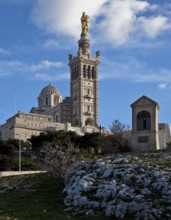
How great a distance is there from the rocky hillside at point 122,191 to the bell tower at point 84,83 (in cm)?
13009

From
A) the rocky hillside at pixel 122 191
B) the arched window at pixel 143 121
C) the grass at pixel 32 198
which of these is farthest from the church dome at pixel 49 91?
the rocky hillside at pixel 122 191

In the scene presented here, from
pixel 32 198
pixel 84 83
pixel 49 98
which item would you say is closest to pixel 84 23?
pixel 84 83

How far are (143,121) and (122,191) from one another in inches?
1643

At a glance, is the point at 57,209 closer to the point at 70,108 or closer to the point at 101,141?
the point at 101,141

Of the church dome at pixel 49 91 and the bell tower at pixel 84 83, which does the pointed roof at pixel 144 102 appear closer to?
the bell tower at pixel 84 83

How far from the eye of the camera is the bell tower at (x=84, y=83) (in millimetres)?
170500

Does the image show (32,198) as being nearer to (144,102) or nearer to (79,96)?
(144,102)

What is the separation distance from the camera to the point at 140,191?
3088 centimetres

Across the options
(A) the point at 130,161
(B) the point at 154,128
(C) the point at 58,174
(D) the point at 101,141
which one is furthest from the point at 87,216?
(D) the point at 101,141

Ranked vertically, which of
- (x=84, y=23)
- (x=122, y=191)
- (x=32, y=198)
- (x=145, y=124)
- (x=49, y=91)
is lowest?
(x=32, y=198)

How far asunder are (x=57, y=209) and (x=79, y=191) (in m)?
2.11

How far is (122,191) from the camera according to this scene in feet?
102

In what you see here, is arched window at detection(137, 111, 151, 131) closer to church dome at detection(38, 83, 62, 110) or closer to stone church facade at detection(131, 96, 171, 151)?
stone church facade at detection(131, 96, 171, 151)

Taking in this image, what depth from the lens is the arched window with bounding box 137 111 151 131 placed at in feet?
235
